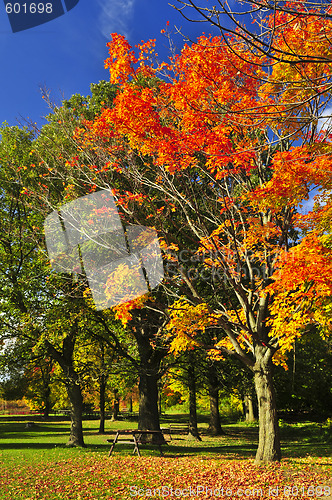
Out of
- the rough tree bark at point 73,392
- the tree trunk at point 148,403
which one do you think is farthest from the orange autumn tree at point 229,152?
the rough tree bark at point 73,392

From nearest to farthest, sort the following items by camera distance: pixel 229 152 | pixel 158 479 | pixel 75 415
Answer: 1. pixel 158 479
2. pixel 229 152
3. pixel 75 415

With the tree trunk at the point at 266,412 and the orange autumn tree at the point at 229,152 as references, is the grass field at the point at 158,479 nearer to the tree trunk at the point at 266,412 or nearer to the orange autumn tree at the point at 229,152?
the tree trunk at the point at 266,412

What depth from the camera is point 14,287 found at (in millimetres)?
14820

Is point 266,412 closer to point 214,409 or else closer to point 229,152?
point 229,152

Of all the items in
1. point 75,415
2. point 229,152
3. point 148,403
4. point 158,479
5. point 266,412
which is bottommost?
point 158,479

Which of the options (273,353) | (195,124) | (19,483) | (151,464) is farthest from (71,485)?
(195,124)

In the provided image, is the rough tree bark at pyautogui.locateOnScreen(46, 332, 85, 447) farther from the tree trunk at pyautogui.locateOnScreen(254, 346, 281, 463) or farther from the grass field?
the tree trunk at pyautogui.locateOnScreen(254, 346, 281, 463)

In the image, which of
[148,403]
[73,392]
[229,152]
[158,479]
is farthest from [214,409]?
[229,152]

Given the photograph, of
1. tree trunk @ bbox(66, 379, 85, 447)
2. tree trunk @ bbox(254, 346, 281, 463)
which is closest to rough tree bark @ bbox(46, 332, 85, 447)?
tree trunk @ bbox(66, 379, 85, 447)

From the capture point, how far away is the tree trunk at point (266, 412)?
9648 mm

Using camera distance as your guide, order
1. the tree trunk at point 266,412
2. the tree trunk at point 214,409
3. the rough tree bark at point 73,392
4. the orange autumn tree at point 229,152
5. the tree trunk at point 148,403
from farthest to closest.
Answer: the tree trunk at point 214,409, the tree trunk at point 148,403, the rough tree bark at point 73,392, the tree trunk at point 266,412, the orange autumn tree at point 229,152

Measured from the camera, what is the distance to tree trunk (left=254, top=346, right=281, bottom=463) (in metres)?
9.65

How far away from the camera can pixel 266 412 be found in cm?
991

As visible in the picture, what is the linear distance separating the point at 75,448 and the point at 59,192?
10292 millimetres
